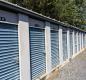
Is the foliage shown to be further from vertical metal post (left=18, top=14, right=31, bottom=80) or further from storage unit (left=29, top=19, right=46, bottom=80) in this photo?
vertical metal post (left=18, top=14, right=31, bottom=80)

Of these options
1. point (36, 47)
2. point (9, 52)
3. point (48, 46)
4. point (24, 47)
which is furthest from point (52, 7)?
point (9, 52)

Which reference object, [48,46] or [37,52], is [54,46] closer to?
[48,46]

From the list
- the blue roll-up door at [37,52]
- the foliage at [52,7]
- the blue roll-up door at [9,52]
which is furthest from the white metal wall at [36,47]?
the foliage at [52,7]

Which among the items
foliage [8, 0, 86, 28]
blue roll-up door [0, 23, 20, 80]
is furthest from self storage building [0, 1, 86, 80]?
foliage [8, 0, 86, 28]

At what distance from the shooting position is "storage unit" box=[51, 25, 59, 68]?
15.8 m

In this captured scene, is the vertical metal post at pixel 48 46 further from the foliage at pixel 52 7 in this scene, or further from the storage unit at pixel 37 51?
the foliage at pixel 52 7

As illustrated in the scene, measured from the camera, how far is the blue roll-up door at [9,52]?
822 centimetres

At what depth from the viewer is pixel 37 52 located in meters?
12.3

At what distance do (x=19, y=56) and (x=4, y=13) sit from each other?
189 cm

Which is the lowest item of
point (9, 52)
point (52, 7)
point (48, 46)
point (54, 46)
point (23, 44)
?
point (54, 46)

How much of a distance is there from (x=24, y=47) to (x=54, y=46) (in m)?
6.41

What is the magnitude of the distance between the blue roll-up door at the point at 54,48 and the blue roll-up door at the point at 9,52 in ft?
21.0

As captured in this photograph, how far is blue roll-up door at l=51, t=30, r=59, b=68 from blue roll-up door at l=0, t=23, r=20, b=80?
6394mm

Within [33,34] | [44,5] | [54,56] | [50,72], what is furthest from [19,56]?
[44,5]
